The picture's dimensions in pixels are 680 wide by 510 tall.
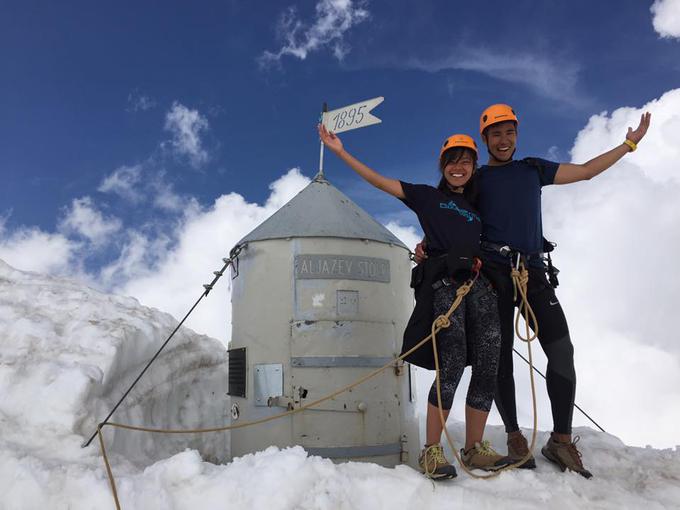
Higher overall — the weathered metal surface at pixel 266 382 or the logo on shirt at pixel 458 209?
the logo on shirt at pixel 458 209

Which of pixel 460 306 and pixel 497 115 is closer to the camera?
pixel 460 306

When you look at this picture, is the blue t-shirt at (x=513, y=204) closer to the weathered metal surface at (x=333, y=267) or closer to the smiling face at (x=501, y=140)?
the smiling face at (x=501, y=140)

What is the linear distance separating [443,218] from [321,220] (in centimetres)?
194

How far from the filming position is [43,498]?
3.98 metres

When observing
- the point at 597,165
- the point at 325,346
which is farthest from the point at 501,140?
the point at 325,346

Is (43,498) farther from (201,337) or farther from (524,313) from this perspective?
(201,337)

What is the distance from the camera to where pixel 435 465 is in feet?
13.2

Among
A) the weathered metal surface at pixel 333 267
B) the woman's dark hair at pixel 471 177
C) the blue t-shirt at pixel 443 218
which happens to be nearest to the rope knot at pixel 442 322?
the blue t-shirt at pixel 443 218

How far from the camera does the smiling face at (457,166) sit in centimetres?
466

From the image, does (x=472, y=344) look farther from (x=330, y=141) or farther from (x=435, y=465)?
(x=330, y=141)

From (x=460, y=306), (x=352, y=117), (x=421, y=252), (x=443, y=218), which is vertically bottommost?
(x=460, y=306)

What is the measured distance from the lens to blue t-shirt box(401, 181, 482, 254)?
4.46m

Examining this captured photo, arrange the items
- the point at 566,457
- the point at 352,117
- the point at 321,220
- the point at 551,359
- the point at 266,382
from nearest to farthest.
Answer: the point at 566,457 < the point at 551,359 < the point at 266,382 < the point at 321,220 < the point at 352,117

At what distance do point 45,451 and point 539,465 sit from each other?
4.13 m
